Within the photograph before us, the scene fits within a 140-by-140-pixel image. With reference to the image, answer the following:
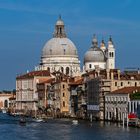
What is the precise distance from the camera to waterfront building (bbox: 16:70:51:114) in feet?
337

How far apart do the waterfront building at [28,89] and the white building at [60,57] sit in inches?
158

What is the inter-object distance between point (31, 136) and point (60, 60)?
60.0 m

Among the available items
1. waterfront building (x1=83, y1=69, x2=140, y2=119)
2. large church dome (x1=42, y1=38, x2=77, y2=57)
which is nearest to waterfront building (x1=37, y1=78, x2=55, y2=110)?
large church dome (x1=42, y1=38, x2=77, y2=57)

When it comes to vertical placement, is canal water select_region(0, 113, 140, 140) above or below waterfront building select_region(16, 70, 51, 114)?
below

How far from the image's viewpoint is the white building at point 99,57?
4129 inches

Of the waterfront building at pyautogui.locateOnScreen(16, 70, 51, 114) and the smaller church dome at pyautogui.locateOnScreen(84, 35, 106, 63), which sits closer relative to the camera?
the waterfront building at pyautogui.locateOnScreen(16, 70, 51, 114)

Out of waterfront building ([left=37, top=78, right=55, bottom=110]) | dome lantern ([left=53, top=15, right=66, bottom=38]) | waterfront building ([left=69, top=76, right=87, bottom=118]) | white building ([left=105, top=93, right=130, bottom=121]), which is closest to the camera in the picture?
white building ([left=105, top=93, right=130, bottom=121])

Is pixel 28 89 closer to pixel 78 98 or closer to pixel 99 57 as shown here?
pixel 99 57

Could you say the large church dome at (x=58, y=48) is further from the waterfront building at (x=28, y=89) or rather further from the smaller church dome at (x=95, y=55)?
the smaller church dome at (x=95, y=55)

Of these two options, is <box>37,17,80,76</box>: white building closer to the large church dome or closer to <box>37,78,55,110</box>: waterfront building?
the large church dome

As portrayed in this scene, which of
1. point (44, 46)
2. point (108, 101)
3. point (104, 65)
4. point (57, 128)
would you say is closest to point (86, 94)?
point (108, 101)

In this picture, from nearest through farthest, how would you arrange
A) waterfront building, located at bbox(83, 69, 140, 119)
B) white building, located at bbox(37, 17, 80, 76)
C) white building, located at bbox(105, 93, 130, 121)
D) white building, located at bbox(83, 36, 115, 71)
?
1. white building, located at bbox(105, 93, 130, 121)
2. waterfront building, located at bbox(83, 69, 140, 119)
3. white building, located at bbox(83, 36, 115, 71)
4. white building, located at bbox(37, 17, 80, 76)

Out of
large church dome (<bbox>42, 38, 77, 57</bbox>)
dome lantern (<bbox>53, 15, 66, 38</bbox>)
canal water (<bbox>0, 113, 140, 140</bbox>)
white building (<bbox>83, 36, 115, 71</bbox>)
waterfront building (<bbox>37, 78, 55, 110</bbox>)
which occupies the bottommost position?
canal water (<bbox>0, 113, 140, 140</bbox>)

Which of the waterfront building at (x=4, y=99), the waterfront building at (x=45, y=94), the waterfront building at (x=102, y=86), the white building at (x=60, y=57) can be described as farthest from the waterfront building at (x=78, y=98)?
the waterfront building at (x=4, y=99)
